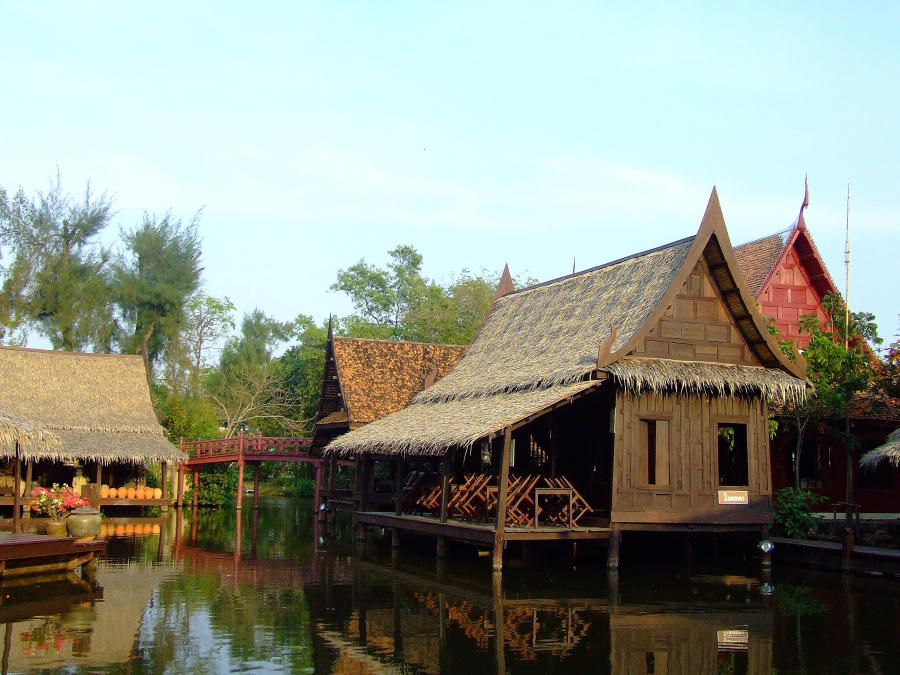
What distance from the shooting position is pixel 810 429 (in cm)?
2339

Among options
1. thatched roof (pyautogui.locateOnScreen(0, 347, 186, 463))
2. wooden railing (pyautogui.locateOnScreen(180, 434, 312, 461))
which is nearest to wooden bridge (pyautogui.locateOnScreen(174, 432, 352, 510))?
wooden railing (pyautogui.locateOnScreen(180, 434, 312, 461))

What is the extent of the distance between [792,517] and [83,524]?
548 inches

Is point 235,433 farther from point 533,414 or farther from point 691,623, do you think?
point 691,623

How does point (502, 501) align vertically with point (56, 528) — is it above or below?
above

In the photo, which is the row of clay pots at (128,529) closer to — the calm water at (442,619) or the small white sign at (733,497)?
the calm water at (442,619)

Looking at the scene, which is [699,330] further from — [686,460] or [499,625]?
[499,625]

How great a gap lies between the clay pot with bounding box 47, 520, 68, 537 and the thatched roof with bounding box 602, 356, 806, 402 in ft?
32.1

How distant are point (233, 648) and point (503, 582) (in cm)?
663

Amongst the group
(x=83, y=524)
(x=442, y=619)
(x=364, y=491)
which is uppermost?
(x=364, y=491)

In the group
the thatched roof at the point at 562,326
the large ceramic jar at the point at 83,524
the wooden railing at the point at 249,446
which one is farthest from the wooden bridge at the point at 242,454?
the large ceramic jar at the point at 83,524

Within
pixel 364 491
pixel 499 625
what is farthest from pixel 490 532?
pixel 364 491

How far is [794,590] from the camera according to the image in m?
15.3

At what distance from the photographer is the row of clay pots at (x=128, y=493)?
31.9 m

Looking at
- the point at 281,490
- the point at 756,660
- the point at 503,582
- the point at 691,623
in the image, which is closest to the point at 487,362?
the point at 503,582
